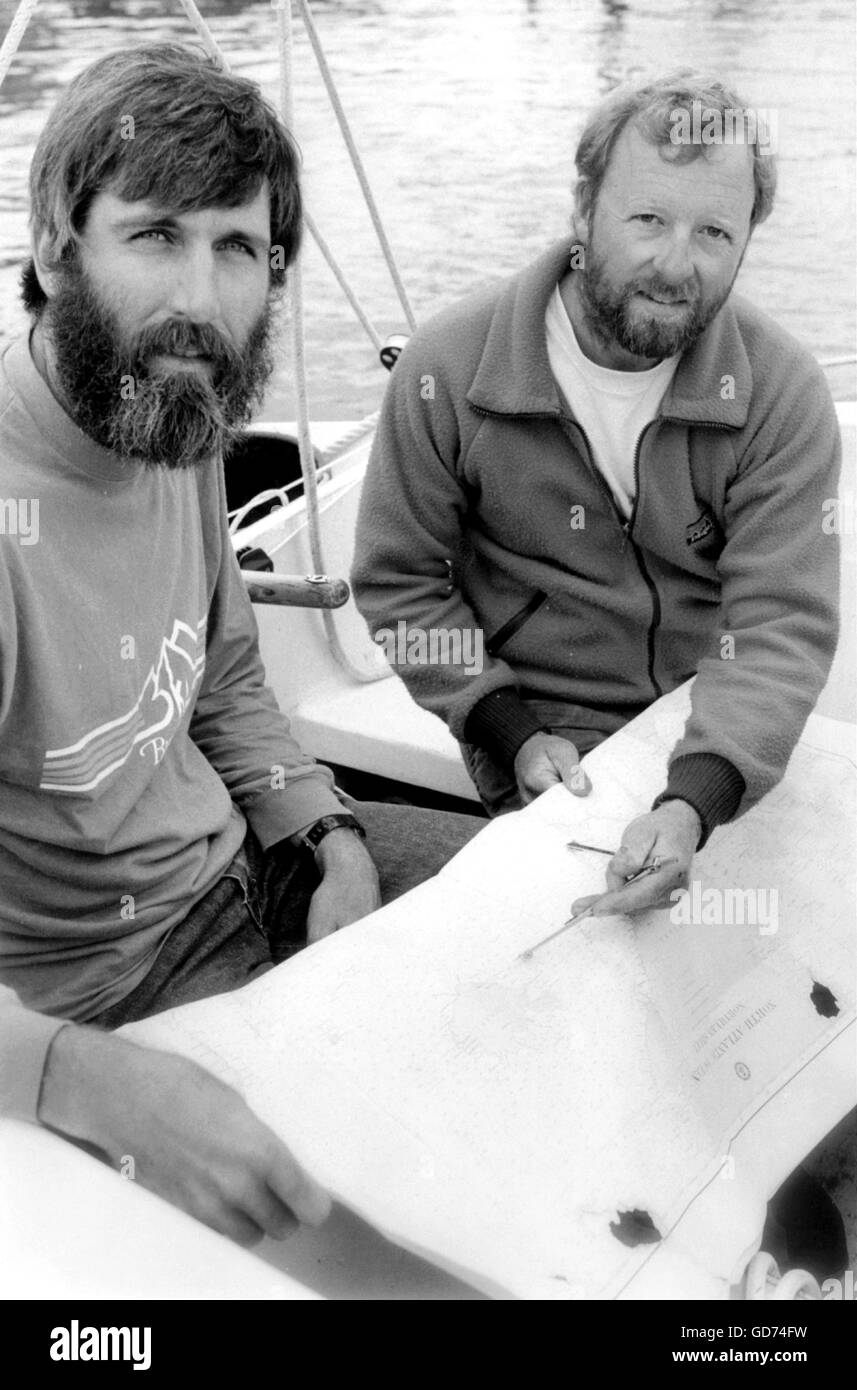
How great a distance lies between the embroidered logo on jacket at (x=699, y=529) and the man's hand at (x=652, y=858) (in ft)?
1.41

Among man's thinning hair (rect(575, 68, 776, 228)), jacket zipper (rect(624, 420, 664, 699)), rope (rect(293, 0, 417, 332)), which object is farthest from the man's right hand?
rope (rect(293, 0, 417, 332))

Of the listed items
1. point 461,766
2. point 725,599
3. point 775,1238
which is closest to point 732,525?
point 725,599

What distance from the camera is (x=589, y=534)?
5.60ft

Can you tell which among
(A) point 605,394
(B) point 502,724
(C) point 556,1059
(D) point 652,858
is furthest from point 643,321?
(C) point 556,1059

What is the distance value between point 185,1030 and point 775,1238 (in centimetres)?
64

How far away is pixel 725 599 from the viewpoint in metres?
1.66

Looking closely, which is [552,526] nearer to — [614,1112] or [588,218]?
[588,218]

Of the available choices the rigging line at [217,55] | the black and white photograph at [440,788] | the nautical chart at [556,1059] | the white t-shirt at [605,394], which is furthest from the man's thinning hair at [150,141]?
the nautical chart at [556,1059]

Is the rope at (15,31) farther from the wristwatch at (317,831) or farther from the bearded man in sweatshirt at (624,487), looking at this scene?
the wristwatch at (317,831)

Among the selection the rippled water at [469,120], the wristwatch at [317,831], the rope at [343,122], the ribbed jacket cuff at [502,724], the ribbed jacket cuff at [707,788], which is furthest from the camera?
the rippled water at [469,120]

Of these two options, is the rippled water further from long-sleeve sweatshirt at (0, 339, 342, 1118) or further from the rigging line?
long-sleeve sweatshirt at (0, 339, 342, 1118)

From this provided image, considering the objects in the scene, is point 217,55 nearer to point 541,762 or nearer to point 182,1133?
point 541,762

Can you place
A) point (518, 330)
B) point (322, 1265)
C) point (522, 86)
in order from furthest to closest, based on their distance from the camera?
point (522, 86) < point (518, 330) < point (322, 1265)

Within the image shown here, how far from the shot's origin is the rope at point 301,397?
179 cm
